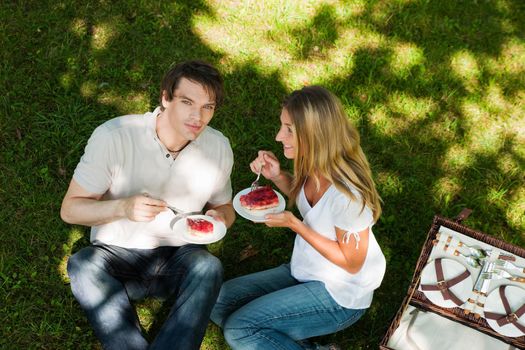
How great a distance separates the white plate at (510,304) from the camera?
3.68 m

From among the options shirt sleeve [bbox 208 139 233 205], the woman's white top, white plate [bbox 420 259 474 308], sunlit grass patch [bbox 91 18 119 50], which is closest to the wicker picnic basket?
white plate [bbox 420 259 474 308]

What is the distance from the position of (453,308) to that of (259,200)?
1.49 meters

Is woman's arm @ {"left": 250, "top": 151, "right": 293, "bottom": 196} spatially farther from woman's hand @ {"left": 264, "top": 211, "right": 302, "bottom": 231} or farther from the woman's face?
woman's hand @ {"left": 264, "top": 211, "right": 302, "bottom": 231}

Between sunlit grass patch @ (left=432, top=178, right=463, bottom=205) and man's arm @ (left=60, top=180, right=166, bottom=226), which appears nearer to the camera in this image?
man's arm @ (left=60, top=180, right=166, bottom=226)

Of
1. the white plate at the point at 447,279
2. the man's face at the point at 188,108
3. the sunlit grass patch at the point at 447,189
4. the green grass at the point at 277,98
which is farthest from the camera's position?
the sunlit grass patch at the point at 447,189

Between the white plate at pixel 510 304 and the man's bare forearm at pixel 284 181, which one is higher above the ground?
the man's bare forearm at pixel 284 181

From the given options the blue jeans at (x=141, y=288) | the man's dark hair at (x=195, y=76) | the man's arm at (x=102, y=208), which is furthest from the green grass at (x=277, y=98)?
the man's dark hair at (x=195, y=76)

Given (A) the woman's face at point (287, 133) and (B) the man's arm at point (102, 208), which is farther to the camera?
(A) the woman's face at point (287, 133)

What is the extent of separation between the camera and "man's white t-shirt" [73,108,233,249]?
11.8 ft

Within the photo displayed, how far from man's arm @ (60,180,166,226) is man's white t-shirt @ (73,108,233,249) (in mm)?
71

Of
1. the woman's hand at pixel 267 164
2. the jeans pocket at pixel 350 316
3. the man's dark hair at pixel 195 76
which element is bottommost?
the jeans pocket at pixel 350 316

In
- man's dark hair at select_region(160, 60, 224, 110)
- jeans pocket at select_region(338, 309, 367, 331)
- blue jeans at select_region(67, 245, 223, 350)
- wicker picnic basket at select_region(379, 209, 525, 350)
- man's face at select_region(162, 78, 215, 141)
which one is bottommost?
blue jeans at select_region(67, 245, 223, 350)

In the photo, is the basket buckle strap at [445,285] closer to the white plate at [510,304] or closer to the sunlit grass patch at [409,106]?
the white plate at [510,304]

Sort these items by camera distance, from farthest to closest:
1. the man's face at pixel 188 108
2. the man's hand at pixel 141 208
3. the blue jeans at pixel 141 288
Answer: the man's face at pixel 188 108 < the blue jeans at pixel 141 288 < the man's hand at pixel 141 208
